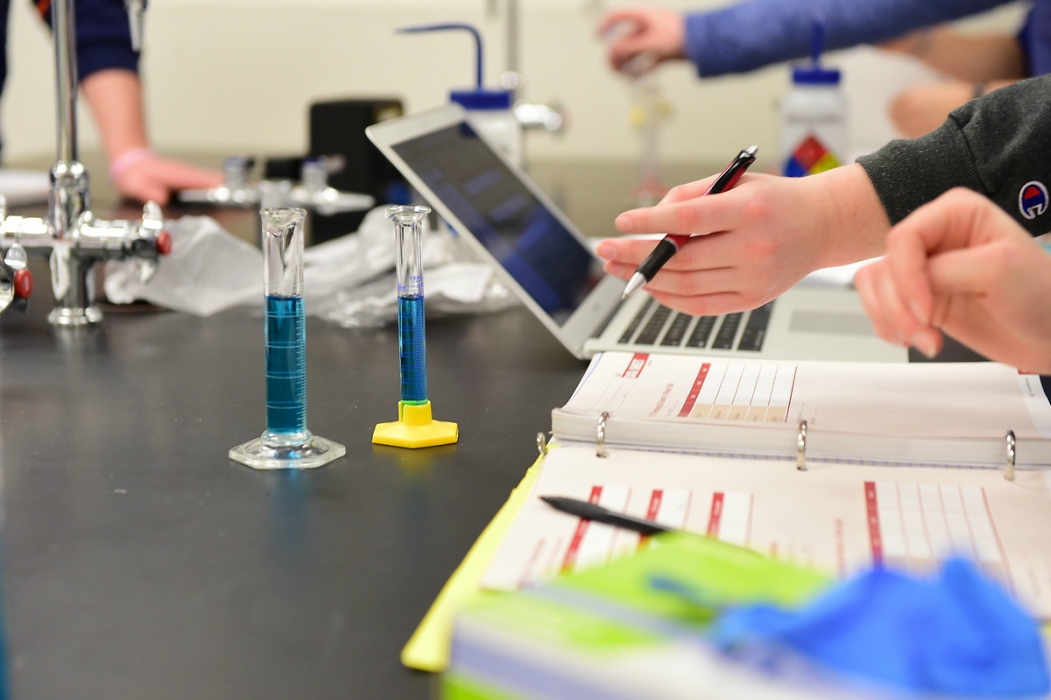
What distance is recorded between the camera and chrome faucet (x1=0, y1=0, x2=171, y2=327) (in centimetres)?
112

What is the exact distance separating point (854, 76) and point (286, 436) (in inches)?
92.9

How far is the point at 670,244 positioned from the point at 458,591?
363mm

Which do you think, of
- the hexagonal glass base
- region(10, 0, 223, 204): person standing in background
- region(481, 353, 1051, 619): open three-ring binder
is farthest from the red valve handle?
region(10, 0, 223, 204): person standing in background

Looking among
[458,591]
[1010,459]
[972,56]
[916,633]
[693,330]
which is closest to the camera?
[916,633]

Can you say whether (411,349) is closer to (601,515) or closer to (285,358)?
(285,358)

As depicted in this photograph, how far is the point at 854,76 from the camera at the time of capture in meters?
2.78

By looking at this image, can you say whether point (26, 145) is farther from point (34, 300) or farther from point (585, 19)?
point (34, 300)

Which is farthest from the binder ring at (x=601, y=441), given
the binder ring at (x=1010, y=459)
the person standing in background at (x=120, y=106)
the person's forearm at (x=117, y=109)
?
the person's forearm at (x=117, y=109)

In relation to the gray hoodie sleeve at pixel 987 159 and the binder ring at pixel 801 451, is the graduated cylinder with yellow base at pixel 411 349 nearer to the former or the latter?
the binder ring at pixel 801 451

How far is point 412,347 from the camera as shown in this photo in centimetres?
79

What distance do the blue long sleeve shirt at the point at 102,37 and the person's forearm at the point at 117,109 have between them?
0.06 ft

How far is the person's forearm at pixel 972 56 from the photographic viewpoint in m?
2.12

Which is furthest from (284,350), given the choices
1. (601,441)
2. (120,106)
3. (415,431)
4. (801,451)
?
(120,106)

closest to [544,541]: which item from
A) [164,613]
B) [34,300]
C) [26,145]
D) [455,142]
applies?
[164,613]
